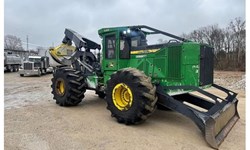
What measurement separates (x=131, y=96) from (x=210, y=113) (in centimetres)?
178

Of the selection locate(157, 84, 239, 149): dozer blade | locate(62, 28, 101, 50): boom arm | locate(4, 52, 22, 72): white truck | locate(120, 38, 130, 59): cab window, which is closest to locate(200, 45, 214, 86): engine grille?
locate(157, 84, 239, 149): dozer blade

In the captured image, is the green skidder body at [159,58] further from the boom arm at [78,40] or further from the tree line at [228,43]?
the tree line at [228,43]

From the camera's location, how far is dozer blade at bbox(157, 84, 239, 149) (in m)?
4.21

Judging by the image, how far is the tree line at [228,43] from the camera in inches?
1103

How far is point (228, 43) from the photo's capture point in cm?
3162

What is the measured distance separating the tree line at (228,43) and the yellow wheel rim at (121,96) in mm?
22697

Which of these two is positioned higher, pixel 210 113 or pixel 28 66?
pixel 28 66

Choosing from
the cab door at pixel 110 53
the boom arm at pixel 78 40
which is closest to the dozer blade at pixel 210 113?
the cab door at pixel 110 53

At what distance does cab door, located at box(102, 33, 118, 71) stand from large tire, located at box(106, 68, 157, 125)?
1.11 metres

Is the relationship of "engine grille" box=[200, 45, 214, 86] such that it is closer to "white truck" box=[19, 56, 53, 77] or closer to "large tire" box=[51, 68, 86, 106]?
"large tire" box=[51, 68, 86, 106]

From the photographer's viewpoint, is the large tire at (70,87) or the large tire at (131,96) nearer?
the large tire at (131,96)

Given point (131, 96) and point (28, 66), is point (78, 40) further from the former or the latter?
point (28, 66)

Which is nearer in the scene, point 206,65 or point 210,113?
point 210,113

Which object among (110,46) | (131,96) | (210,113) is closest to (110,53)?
(110,46)
